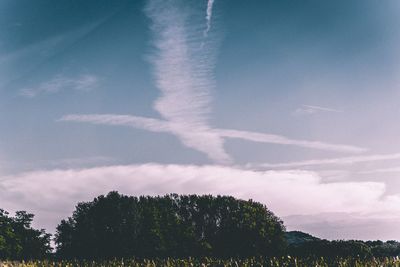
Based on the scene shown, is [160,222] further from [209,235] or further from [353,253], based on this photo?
Answer: [353,253]

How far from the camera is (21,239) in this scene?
6475 cm

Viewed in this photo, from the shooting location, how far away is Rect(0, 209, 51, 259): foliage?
6183 centimetres

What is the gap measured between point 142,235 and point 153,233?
1551 millimetres

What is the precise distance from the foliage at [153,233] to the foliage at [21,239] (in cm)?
341

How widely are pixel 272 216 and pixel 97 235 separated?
26071 mm

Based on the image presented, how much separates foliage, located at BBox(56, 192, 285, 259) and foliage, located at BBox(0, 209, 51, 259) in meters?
3.41

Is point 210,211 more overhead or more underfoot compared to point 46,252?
more overhead

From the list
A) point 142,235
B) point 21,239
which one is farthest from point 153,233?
point 21,239

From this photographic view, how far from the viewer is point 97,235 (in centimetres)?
6066

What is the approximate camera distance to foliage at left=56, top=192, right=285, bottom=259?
60.0m

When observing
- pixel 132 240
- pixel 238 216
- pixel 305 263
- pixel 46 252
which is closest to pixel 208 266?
pixel 305 263

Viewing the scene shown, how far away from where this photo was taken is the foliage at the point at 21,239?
203 feet

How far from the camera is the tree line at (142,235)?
59.7 metres

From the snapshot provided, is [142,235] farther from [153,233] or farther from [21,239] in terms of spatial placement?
[21,239]
